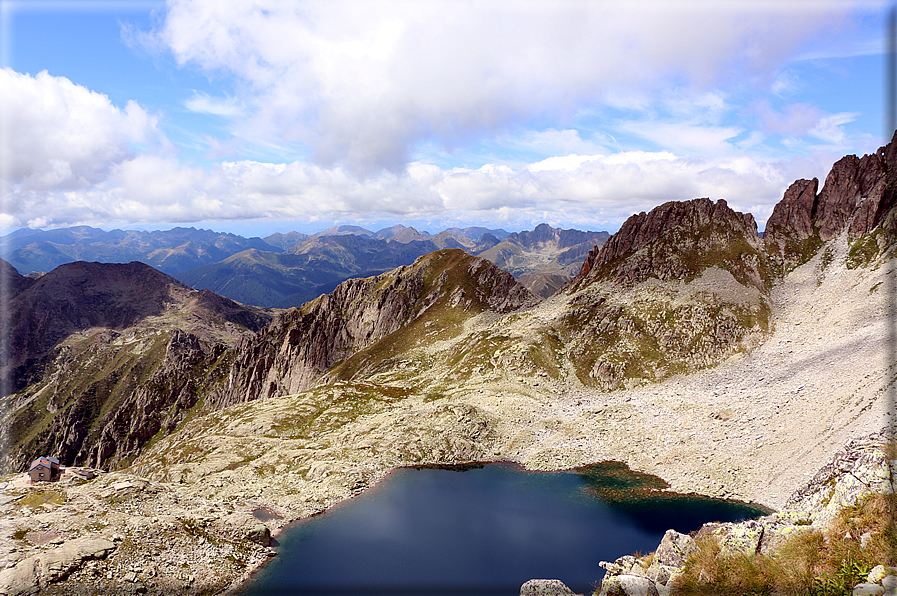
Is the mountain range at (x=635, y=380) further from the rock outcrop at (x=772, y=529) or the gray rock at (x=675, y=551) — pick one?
the gray rock at (x=675, y=551)

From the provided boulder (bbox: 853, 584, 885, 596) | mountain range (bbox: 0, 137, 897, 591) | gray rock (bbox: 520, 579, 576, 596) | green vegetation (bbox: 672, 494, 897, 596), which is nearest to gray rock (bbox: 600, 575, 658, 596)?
green vegetation (bbox: 672, 494, 897, 596)

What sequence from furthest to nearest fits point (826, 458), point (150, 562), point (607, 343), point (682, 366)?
point (607, 343) → point (682, 366) → point (826, 458) → point (150, 562)

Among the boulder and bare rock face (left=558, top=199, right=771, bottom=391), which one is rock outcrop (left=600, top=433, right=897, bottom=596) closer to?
the boulder

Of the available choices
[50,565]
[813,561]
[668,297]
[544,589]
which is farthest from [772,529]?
[668,297]

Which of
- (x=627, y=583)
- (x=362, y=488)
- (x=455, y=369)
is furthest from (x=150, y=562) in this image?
(x=455, y=369)

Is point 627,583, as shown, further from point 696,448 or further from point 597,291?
point 597,291

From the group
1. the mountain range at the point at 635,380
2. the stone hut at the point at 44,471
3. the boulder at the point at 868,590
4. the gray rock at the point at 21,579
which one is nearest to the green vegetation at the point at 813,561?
the boulder at the point at 868,590

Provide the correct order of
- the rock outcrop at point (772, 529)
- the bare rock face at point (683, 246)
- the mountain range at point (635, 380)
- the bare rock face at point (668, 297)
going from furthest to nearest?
1. the bare rock face at point (683, 246)
2. the bare rock face at point (668, 297)
3. the mountain range at point (635, 380)
4. the rock outcrop at point (772, 529)
